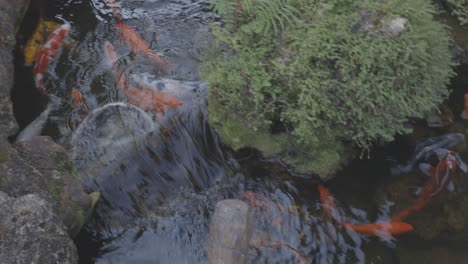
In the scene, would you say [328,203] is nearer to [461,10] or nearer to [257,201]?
[257,201]

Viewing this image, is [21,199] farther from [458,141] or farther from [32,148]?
[458,141]

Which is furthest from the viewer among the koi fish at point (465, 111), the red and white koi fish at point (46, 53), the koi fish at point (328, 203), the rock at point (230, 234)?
the red and white koi fish at point (46, 53)

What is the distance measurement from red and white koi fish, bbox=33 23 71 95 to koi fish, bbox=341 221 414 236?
14.7ft

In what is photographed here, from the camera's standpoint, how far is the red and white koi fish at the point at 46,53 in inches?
257

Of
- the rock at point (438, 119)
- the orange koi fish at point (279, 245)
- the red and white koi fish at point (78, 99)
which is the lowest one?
the orange koi fish at point (279, 245)

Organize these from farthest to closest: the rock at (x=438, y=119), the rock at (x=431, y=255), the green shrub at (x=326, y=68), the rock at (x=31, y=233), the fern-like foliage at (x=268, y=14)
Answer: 1. the rock at (x=438, y=119)
2. the rock at (x=431, y=255)
3. the fern-like foliage at (x=268, y=14)
4. the green shrub at (x=326, y=68)
5. the rock at (x=31, y=233)

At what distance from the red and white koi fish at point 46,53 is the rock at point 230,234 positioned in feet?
11.7

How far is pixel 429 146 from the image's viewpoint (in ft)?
18.3

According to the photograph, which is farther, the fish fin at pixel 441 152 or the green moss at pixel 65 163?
the fish fin at pixel 441 152

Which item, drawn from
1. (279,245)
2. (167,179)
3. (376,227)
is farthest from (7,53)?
(376,227)

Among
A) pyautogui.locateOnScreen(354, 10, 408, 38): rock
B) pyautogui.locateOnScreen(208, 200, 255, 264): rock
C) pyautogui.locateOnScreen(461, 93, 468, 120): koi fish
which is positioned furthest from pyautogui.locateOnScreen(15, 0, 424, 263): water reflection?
pyautogui.locateOnScreen(461, 93, 468, 120): koi fish

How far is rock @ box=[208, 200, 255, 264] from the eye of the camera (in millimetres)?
4004

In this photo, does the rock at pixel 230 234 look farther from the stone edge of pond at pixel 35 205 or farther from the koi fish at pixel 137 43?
the koi fish at pixel 137 43

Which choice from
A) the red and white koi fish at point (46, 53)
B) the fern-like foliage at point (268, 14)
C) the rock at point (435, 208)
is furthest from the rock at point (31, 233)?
the rock at point (435, 208)
